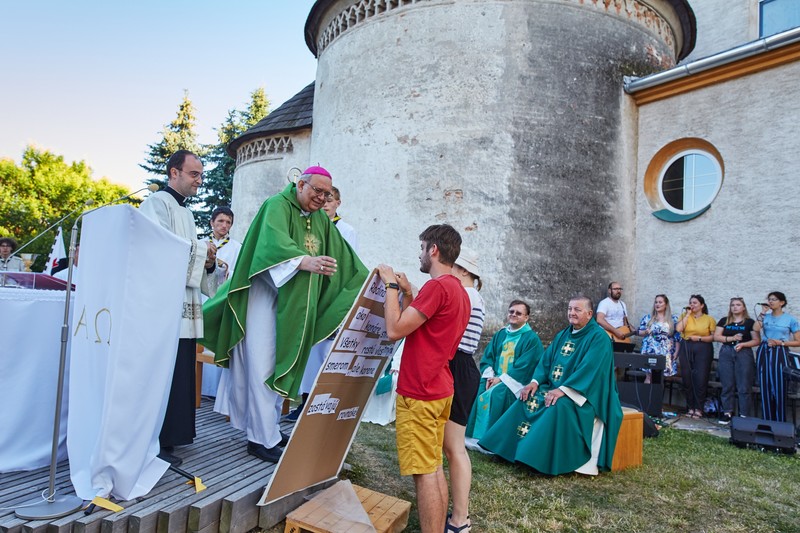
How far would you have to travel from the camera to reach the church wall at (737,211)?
906cm

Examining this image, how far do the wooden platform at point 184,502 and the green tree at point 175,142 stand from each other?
2982cm

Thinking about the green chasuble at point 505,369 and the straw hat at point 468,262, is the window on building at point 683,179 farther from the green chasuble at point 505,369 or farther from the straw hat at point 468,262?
the straw hat at point 468,262

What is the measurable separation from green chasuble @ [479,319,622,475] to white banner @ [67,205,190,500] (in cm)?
326

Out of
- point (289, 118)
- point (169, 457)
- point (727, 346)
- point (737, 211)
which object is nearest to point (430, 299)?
point (169, 457)

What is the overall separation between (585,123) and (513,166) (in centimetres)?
176

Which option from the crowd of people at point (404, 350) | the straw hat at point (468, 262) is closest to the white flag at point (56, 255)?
the crowd of people at point (404, 350)

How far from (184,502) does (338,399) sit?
100 centimetres

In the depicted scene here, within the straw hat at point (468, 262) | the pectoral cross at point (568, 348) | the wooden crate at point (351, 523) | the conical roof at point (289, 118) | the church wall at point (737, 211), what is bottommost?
the wooden crate at point (351, 523)

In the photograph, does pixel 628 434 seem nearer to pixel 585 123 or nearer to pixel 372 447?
pixel 372 447

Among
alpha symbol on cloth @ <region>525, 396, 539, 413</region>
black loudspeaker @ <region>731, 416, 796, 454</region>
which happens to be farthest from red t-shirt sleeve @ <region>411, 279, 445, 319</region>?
black loudspeaker @ <region>731, 416, 796, 454</region>

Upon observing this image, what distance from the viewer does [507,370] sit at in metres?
6.39

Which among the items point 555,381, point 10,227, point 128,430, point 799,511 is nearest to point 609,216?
point 555,381

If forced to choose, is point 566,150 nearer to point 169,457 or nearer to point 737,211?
point 737,211

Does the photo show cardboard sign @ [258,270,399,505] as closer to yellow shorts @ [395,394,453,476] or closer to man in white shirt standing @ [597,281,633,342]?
yellow shorts @ [395,394,453,476]
